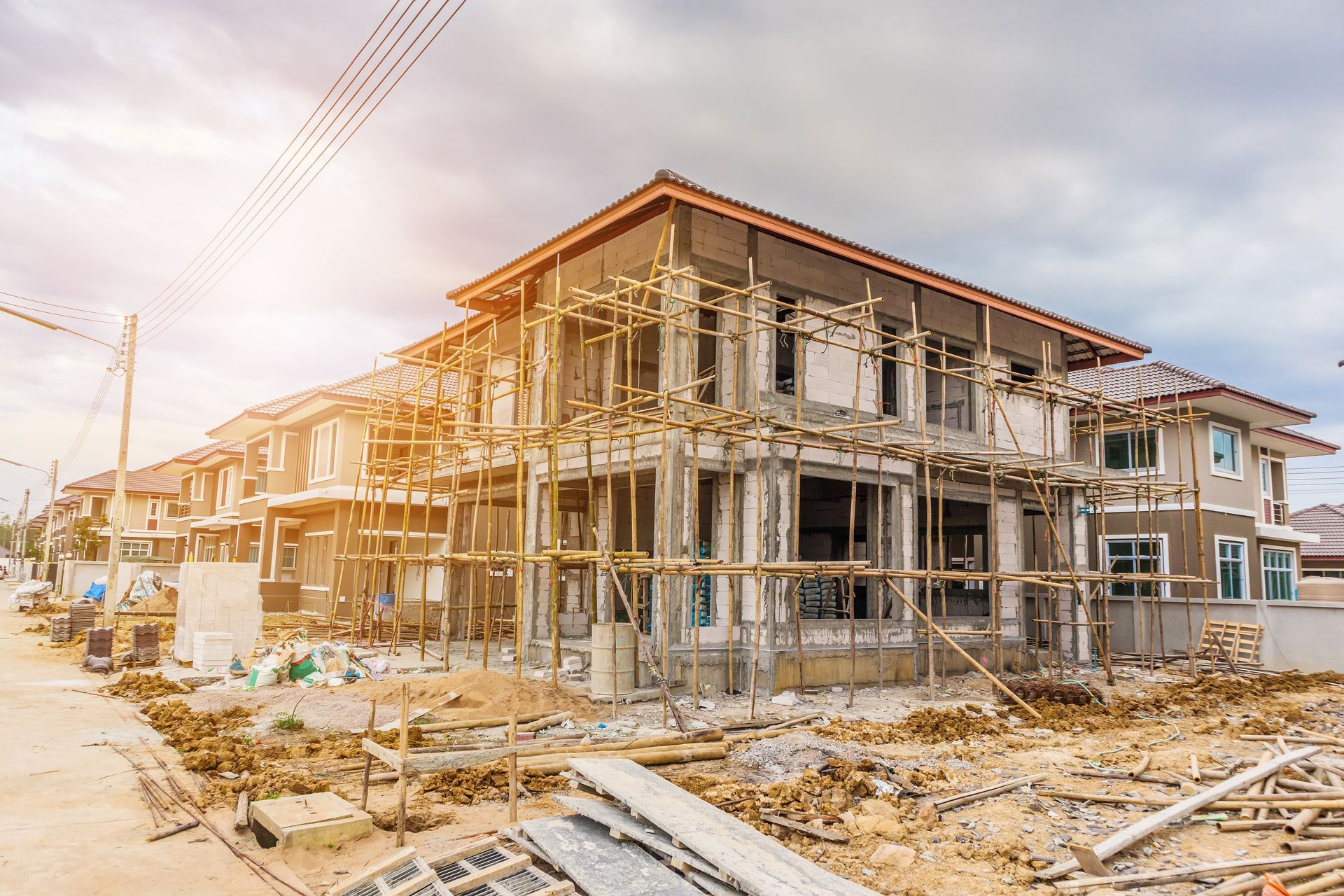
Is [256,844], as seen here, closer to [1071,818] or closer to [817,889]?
[817,889]

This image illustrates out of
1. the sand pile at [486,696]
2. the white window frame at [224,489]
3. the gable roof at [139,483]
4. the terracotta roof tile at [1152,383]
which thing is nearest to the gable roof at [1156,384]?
the terracotta roof tile at [1152,383]

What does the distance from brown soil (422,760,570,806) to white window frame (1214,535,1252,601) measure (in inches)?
829

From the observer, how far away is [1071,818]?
690cm

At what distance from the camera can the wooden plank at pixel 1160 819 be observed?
18.3ft

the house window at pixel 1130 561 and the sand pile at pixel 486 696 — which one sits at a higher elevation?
the house window at pixel 1130 561

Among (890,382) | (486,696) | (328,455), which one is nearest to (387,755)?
(486,696)

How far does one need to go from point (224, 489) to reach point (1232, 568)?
3637 cm

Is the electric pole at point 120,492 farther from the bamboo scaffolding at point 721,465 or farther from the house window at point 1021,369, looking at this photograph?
the house window at point 1021,369

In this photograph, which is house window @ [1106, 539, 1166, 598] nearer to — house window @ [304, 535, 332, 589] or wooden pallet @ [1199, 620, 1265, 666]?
wooden pallet @ [1199, 620, 1265, 666]

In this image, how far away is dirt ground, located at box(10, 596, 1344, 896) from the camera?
5.96 m

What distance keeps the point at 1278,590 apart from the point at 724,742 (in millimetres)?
24921

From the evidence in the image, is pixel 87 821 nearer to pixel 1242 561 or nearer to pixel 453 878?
pixel 453 878

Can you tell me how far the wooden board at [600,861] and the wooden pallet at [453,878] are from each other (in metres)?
0.14

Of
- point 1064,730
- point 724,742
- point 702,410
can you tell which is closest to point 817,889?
point 724,742
